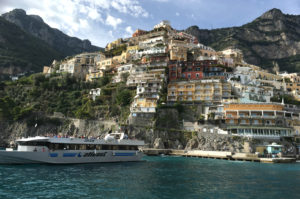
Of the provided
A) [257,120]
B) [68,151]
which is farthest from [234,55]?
[68,151]

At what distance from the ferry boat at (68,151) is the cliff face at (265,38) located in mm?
123551

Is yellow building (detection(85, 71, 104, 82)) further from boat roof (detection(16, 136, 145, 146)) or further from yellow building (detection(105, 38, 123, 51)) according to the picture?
boat roof (detection(16, 136, 145, 146))

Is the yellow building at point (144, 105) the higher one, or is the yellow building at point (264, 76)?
the yellow building at point (264, 76)

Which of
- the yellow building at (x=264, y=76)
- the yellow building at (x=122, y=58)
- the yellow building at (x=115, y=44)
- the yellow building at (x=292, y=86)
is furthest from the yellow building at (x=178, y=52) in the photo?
the yellow building at (x=292, y=86)

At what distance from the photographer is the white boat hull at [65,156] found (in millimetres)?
29188

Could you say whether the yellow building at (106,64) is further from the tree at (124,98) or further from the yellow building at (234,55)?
the yellow building at (234,55)

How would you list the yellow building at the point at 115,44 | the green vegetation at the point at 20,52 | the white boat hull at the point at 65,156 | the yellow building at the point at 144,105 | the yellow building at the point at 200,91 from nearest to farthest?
the white boat hull at the point at 65,156, the yellow building at the point at 144,105, the yellow building at the point at 200,91, the yellow building at the point at 115,44, the green vegetation at the point at 20,52

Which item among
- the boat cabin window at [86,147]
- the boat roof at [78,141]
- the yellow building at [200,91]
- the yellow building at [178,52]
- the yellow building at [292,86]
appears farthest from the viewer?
the yellow building at [292,86]

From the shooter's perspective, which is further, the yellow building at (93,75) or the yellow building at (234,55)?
the yellow building at (234,55)

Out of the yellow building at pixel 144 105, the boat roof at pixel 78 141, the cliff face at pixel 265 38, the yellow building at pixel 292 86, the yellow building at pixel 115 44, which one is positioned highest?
the cliff face at pixel 265 38

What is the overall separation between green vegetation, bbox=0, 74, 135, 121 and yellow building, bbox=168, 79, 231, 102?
43.0 ft

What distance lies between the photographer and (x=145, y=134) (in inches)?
2243

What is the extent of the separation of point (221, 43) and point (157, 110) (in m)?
109

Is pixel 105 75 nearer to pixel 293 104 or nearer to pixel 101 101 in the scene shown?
pixel 101 101
